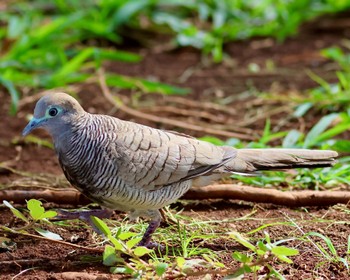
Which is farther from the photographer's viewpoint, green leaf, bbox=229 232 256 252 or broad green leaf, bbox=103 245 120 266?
broad green leaf, bbox=103 245 120 266

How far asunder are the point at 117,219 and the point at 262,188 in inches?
35.0

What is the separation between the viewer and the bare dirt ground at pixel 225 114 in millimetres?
3777

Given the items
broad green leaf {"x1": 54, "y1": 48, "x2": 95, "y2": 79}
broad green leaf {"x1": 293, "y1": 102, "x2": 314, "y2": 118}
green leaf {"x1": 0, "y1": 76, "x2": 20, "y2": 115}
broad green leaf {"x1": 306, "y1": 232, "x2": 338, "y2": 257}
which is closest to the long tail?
broad green leaf {"x1": 306, "y1": 232, "x2": 338, "y2": 257}

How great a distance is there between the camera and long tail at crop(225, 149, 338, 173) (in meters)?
4.24

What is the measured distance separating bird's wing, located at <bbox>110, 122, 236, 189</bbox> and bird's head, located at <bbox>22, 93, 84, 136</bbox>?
11.5 inches

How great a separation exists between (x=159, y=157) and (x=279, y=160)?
0.71m

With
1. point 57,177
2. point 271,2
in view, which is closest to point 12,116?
point 57,177

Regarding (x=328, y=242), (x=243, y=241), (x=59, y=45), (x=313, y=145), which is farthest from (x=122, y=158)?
(x=59, y=45)

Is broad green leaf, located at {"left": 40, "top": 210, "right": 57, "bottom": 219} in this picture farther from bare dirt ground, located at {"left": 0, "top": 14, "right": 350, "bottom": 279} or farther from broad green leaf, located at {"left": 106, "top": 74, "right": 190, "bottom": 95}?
broad green leaf, located at {"left": 106, "top": 74, "right": 190, "bottom": 95}

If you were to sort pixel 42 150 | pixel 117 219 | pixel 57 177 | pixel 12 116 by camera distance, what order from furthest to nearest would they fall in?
pixel 12 116 → pixel 42 150 → pixel 57 177 → pixel 117 219

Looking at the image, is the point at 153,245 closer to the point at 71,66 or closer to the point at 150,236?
the point at 150,236

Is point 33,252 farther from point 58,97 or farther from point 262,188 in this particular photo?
point 262,188

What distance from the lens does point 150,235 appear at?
13.2ft

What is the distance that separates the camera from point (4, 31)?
7.83m
